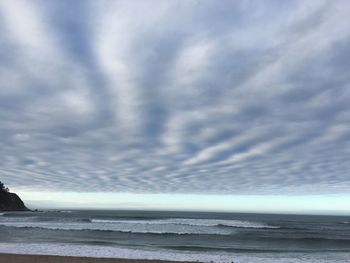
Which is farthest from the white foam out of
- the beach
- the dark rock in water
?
the dark rock in water

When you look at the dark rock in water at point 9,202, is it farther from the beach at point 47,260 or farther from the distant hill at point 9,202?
the beach at point 47,260

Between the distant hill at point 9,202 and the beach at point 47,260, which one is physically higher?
the distant hill at point 9,202

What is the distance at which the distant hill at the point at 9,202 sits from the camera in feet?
375

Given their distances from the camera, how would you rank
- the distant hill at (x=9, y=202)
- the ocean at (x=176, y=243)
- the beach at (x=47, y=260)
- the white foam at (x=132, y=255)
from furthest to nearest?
1. the distant hill at (x=9, y=202)
2. the ocean at (x=176, y=243)
3. the white foam at (x=132, y=255)
4. the beach at (x=47, y=260)

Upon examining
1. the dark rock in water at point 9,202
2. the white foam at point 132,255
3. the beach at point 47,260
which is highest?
the dark rock in water at point 9,202

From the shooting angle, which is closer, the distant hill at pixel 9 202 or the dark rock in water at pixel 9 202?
the dark rock in water at pixel 9 202

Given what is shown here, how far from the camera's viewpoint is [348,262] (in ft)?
69.6

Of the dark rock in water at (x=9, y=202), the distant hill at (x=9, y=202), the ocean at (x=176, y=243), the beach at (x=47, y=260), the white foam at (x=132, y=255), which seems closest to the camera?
the beach at (x=47, y=260)

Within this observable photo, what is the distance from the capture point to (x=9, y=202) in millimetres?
118812

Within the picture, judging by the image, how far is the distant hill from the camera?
375ft

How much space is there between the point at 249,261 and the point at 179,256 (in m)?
3.94

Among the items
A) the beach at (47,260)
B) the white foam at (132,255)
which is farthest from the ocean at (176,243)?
the beach at (47,260)

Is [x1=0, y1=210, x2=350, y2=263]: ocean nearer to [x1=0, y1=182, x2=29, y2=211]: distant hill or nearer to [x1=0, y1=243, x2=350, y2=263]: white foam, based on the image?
[x1=0, y1=243, x2=350, y2=263]: white foam

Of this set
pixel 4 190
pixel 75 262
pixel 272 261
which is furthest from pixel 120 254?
pixel 4 190
